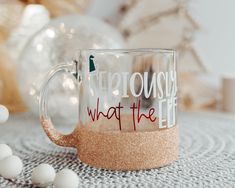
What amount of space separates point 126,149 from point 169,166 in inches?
2.3

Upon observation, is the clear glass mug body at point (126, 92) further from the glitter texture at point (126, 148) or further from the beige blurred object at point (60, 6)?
the beige blurred object at point (60, 6)

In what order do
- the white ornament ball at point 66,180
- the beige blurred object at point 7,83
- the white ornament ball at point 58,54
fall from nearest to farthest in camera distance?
the white ornament ball at point 66,180, the white ornament ball at point 58,54, the beige blurred object at point 7,83

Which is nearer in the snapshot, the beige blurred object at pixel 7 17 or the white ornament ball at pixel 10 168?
the white ornament ball at pixel 10 168

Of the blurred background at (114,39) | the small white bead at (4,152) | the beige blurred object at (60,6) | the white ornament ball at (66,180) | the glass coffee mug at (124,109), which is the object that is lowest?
the white ornament ball at (66,180)

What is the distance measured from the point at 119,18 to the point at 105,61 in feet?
1.86

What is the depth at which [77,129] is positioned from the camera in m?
0.50

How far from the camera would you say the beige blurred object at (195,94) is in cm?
90

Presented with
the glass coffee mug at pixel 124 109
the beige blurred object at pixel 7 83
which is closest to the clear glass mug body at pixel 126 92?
the glass coffee mug at pixel 124 109

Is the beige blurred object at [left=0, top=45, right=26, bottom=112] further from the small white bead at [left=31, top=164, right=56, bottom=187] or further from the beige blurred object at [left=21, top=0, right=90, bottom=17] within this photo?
the small white bead at [left=31, top=164, right=56, bottom=187]

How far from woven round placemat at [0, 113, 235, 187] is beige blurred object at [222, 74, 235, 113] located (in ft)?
0.42

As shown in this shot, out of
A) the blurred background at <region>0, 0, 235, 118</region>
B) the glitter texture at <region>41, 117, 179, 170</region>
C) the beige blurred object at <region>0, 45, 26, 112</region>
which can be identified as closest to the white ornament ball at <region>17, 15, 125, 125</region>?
the blurred background at <region>0, 0, 235, 118</region>

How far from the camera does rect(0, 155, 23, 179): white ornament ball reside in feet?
1.41

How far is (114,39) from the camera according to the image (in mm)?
735

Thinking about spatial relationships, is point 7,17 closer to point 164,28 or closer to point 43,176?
point 164,28
